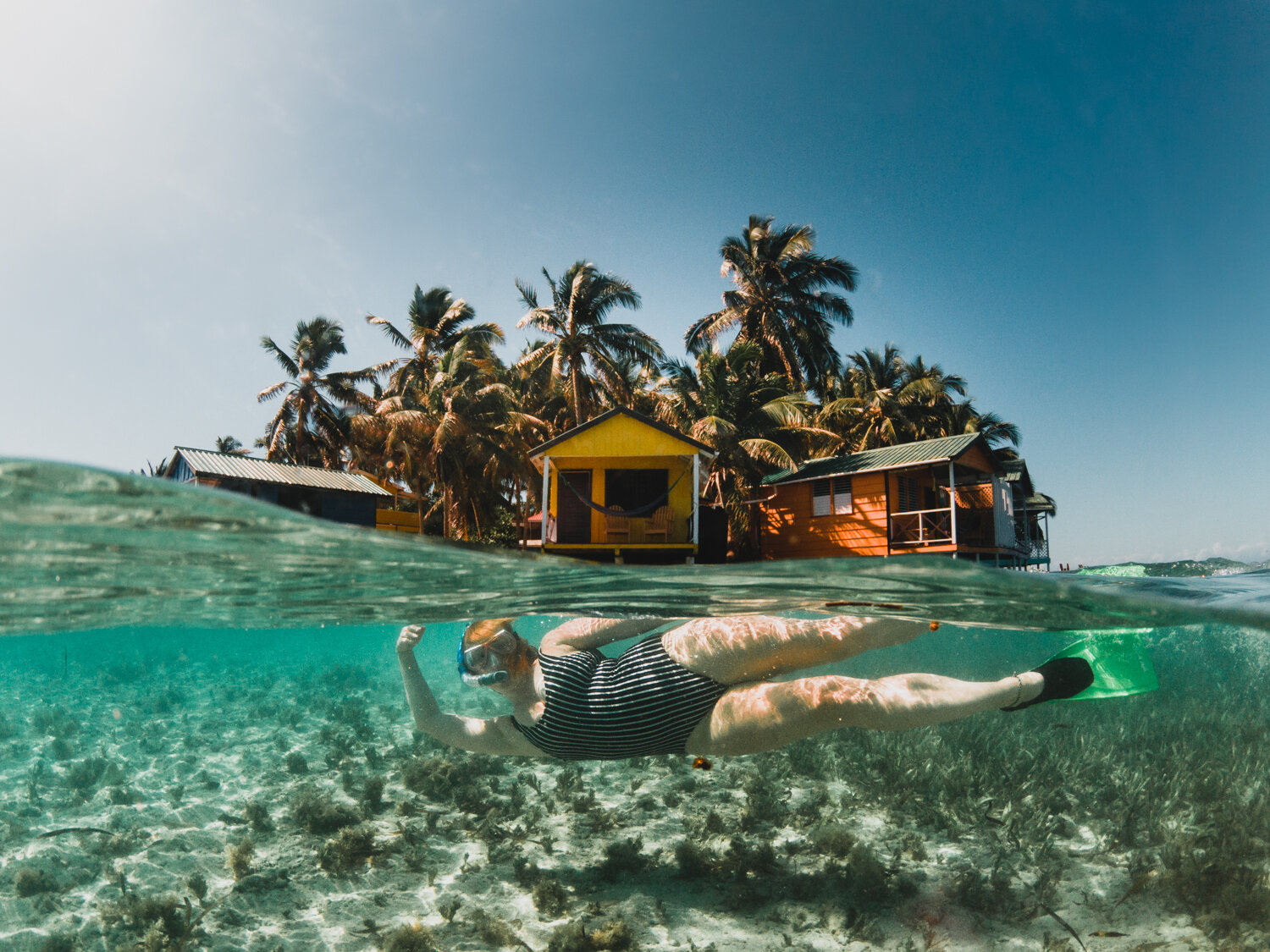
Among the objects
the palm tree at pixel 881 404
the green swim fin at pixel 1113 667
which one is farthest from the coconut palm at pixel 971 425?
the green swim fin at pixel 1113 667

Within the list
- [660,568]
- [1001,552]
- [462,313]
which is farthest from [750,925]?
[462,313]

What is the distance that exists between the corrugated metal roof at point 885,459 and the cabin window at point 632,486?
480 cm

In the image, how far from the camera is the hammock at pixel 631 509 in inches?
851

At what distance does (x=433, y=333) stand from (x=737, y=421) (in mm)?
19435

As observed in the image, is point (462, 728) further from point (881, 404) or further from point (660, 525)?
point (881, 404)

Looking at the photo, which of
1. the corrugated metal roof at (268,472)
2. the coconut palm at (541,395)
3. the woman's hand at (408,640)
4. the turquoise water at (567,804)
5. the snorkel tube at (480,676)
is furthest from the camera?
the coconut palm at (541,395)

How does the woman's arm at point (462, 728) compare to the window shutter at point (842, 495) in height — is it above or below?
below

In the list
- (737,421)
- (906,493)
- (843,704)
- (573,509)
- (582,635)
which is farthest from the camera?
(737,421)

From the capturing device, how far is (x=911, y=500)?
2408 cm

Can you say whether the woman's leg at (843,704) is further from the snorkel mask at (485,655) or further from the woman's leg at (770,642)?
the snorkel mask at (485,655)

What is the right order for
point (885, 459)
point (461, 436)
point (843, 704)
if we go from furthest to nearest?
1. point (461, 436)
2. point (885, 459)
3. point (843, 704)

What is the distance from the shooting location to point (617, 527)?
22.8 m

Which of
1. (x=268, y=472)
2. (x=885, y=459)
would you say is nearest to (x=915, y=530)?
(x=885, y=459)

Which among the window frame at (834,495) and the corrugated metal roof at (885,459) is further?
the window frame at (834,495)
